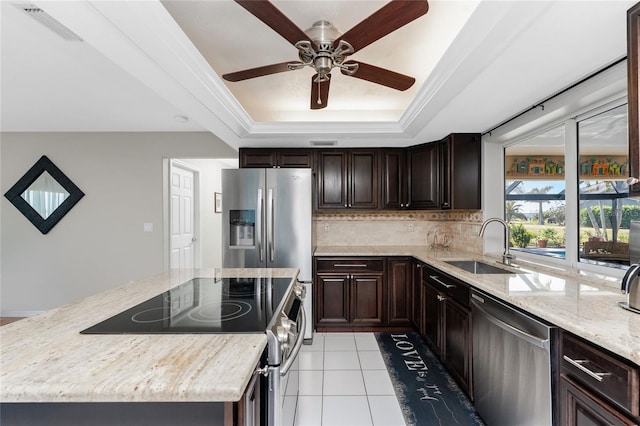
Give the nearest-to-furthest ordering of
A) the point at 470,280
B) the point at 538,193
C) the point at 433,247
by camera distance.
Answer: the point at 470,280 → the point at 538,193 → the point at 433,247

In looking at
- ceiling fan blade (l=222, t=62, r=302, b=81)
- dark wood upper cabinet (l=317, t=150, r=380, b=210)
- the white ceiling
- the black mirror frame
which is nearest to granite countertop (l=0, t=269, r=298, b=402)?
the white ceiling

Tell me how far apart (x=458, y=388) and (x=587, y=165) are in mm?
1821

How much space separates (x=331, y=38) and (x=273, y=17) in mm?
643

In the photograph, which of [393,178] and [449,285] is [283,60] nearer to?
[393,178]

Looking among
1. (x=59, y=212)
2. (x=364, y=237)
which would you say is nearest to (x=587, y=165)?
(x=364, y=237)

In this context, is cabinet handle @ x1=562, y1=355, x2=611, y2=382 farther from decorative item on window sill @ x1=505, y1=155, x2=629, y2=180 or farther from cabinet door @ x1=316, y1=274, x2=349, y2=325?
cabinet door @ x1=316, y1=274, x2=349, y2=325

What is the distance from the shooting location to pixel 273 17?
4.40 feet

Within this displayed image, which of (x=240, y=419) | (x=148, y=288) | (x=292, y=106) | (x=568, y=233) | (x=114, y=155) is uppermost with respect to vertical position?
(x=292, y=106)

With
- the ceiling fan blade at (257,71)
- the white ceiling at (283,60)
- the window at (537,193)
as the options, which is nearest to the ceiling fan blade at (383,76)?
the white ceiling at (283,60)

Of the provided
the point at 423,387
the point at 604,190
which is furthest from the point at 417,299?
the point at 604,190

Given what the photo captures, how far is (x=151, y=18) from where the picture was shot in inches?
53.2

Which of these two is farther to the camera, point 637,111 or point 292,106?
point 292,106

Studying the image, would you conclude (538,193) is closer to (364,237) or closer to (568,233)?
(568,233)

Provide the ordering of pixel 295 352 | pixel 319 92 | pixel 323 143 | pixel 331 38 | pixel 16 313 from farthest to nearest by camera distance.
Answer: pixel 16 313 → pixel 323 143 → pixel 319 92 → pixel 331 38 → pixel 295 352
